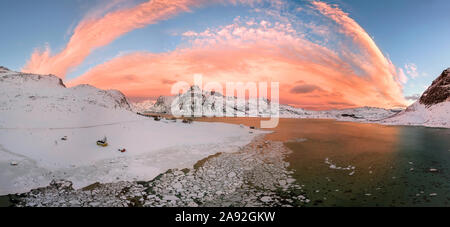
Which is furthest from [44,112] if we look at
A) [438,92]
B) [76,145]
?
[438,92]

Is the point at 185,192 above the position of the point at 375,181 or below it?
above

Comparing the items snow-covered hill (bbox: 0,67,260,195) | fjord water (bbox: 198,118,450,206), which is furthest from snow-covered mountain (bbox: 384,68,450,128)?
snow-covered hill (bbox: 0,67,260,195)

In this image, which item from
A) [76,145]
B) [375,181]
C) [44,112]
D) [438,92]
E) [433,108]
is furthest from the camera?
[438,92]

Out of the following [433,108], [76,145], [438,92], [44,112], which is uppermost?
[438,92]

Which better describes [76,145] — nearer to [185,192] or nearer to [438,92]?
[185,192]

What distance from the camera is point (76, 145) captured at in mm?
14195

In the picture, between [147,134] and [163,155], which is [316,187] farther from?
[147,134]

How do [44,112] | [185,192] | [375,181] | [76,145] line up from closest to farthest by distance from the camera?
[185,192] < [375,181] < [76,145] < [44,112]

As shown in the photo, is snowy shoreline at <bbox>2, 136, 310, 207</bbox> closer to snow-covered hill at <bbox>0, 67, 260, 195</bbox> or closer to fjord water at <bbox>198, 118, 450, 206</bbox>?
snow-covered hill at <bbox>0, 67, 260, 195</bbox>

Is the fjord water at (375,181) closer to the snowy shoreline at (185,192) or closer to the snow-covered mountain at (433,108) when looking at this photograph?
the snowy shoreline at (185,192)

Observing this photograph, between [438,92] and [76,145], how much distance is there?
4588 inches

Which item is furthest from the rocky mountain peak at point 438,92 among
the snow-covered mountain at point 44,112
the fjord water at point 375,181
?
the snow-covered mountain at point 44,112

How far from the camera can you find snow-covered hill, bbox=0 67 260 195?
32.7ft
